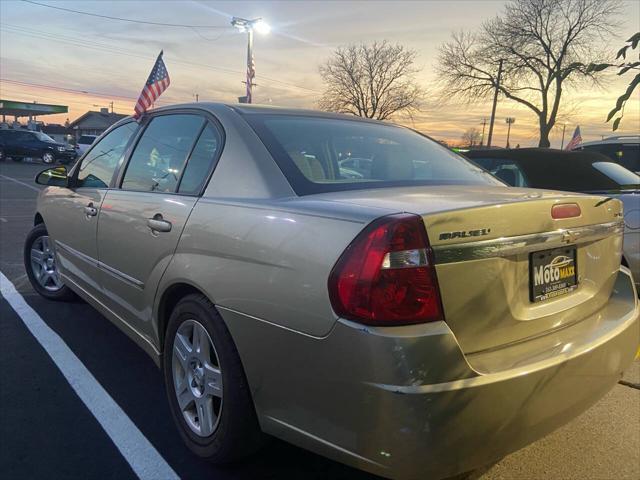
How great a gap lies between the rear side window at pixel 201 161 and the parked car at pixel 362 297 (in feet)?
0.04

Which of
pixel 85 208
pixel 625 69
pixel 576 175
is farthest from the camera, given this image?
pixel 576 175

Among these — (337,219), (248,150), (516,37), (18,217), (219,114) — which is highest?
(516,37)

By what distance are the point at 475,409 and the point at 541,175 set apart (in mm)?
4255

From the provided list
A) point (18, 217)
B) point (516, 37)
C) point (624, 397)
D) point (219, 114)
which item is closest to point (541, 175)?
point (624, 397)

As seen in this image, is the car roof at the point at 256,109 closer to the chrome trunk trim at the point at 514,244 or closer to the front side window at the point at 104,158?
the front side window at the point at 104,158

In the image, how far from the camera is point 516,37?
3012 centimetres

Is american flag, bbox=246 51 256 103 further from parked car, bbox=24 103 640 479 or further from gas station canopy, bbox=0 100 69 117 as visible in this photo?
gas station canopy, bbox=0 100 69 117

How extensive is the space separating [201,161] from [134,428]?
4.76ft

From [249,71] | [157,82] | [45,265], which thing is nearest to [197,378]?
[45,265]

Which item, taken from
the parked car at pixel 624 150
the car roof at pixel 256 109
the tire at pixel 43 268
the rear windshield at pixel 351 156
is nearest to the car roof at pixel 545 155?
the rear windshield at pixel 351 156

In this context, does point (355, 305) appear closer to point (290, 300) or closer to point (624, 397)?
point (290, 300)

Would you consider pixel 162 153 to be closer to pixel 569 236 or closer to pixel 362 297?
pixel 362 297

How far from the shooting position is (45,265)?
4.77 metres

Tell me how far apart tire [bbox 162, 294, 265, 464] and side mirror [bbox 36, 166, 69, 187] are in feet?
7.68
